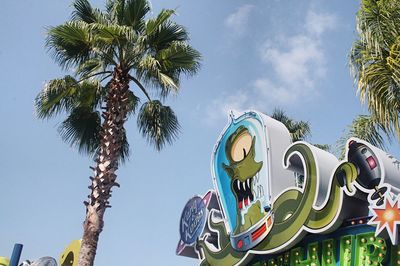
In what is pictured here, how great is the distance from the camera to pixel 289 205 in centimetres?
982

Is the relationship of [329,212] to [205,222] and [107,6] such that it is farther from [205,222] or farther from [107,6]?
[107,6]

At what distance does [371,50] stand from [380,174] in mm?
3108

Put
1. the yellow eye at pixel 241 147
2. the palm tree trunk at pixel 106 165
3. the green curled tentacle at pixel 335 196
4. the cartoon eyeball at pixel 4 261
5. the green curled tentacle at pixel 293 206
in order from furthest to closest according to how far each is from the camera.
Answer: the cartoon eyeball at pixel 4 261, the palm tree trunk at pixel 106 165, the yellow eye at pixel 241 147, the green curled tentacle at pixel 293 206, the green curled tentacle at pixel 335 196

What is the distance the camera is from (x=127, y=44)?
1328cm

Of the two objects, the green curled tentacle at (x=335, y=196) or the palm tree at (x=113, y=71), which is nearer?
the green curled tentacle at (x=335, y=196)

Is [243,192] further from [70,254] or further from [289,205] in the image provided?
[70,254]

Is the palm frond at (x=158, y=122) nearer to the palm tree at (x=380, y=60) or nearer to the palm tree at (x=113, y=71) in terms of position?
the palm tree at (x=113, y=71)

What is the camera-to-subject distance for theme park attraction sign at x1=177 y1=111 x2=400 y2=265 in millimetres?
8406

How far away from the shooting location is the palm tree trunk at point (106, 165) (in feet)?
38.0

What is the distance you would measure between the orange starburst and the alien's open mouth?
3.14 metres

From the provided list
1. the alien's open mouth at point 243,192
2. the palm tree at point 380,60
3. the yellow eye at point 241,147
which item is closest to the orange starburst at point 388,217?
the palm tree at point 380,60

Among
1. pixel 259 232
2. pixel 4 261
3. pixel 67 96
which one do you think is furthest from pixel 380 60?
pixel 4 261

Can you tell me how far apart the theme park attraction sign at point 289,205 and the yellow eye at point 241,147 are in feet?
0.07

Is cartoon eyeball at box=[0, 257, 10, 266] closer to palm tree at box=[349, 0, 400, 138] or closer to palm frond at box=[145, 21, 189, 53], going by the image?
palm frond at box=[145, 21, 189, 53]
